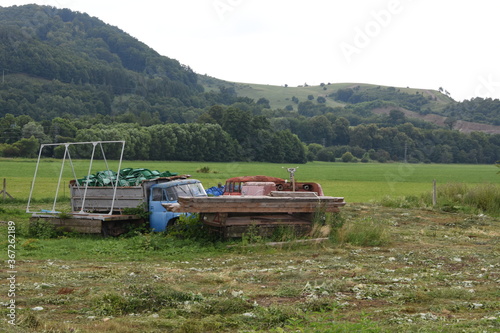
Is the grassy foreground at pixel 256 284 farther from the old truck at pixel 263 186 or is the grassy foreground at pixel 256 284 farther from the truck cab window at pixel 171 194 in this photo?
the old truck at pixel 263 186

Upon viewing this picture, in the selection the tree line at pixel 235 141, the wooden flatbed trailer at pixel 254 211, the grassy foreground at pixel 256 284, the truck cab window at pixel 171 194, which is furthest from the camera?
the tree line at pixel 235 141

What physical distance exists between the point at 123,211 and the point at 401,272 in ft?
34.6

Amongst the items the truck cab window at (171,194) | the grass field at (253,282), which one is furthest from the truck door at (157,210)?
the grass field at (253,282)

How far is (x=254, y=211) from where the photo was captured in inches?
675

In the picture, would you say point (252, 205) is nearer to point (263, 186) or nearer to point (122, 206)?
point (122, 206)

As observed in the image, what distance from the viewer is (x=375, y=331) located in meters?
6.70

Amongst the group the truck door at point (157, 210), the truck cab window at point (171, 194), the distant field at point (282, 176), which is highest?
the truck cab window at point (171, 194)

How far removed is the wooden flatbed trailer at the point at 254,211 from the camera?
1655 cm

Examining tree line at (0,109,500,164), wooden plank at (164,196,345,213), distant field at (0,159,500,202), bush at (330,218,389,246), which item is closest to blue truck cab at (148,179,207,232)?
wooden plank at (164,196,345,213)

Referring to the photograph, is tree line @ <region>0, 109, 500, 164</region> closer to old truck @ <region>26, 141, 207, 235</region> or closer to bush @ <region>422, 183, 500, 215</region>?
bush @ <region>422, 183, 500, 215</region>

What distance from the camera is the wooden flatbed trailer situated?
16.5m

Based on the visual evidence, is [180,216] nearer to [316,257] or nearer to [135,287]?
[316,257]

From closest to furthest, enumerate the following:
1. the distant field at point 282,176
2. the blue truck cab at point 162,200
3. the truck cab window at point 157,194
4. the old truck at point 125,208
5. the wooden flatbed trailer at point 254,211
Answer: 1. the wooden flatbed trailer at point 254,211
2. the old truck at point 125,208
3. the blue truck cab at point 162,200
4. the truck cab window at point 157,194
5. the distant field at point 282,176

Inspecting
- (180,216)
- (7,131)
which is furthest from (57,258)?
(7,131)
